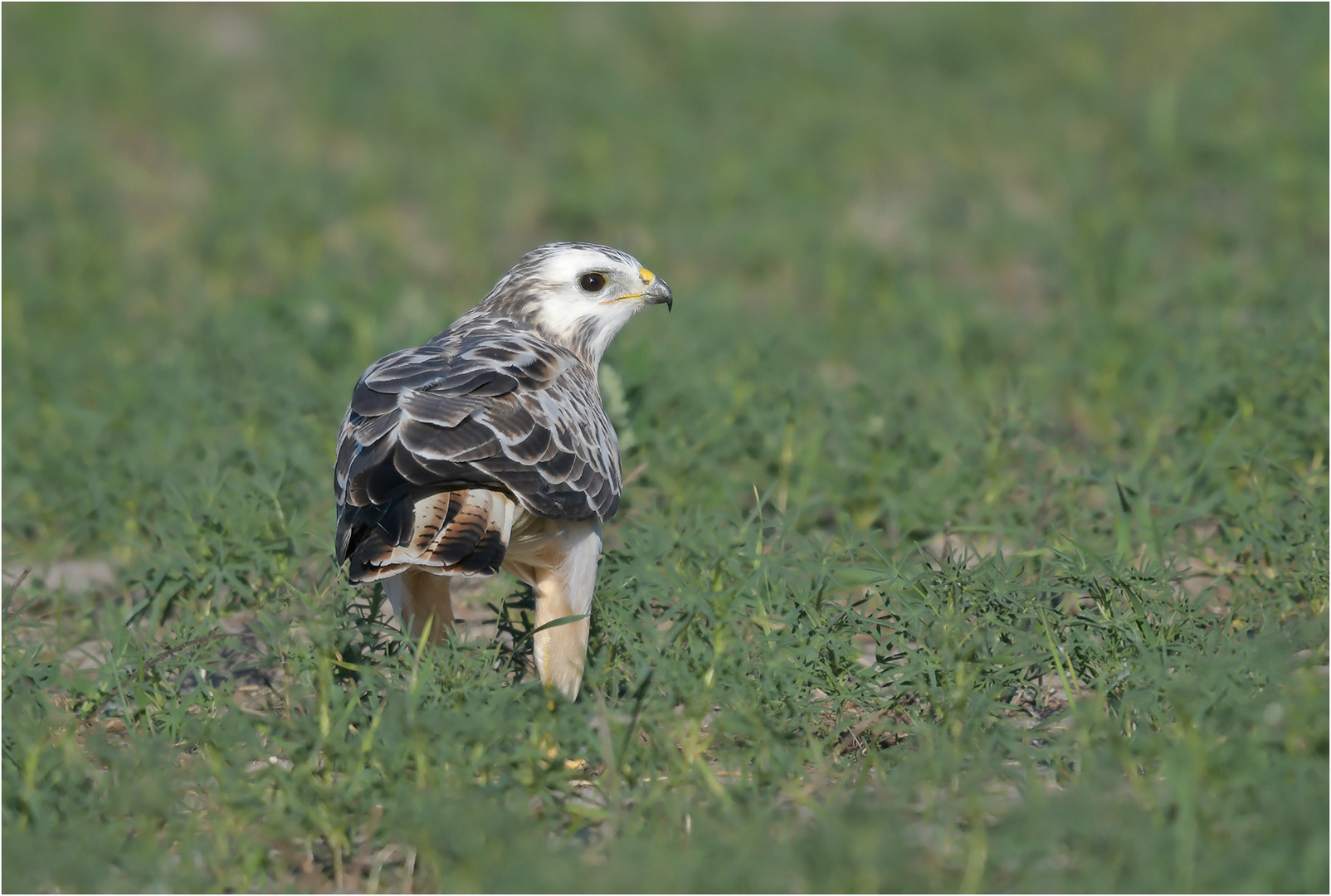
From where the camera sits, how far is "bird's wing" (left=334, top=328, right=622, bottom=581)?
3.38m

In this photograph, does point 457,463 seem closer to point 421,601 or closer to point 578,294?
point 421,601

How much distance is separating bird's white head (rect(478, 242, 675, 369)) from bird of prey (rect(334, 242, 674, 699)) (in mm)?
185

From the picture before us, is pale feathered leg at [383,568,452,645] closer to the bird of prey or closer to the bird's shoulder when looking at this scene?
the bird of prey

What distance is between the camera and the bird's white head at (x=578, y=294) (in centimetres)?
456

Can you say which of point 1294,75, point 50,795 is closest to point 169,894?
point 50,795

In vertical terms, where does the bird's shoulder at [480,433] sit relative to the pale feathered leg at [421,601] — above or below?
above

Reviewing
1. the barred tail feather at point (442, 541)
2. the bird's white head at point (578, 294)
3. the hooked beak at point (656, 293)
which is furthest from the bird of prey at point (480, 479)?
the hooked beak at point (656, 293)

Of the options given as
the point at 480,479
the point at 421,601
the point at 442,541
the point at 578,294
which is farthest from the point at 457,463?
the point at 578,294

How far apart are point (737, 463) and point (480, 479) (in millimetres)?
2253

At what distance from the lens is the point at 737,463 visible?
220 inches

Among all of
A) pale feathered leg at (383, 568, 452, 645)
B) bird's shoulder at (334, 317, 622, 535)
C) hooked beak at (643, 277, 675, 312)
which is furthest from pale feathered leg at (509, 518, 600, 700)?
hooked beak at (643, 277, 675, 312)

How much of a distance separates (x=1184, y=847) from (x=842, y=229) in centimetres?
683

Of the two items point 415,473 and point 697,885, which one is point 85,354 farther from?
point 697,885

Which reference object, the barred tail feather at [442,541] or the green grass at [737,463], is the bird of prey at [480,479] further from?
the green grass at [737,463]
